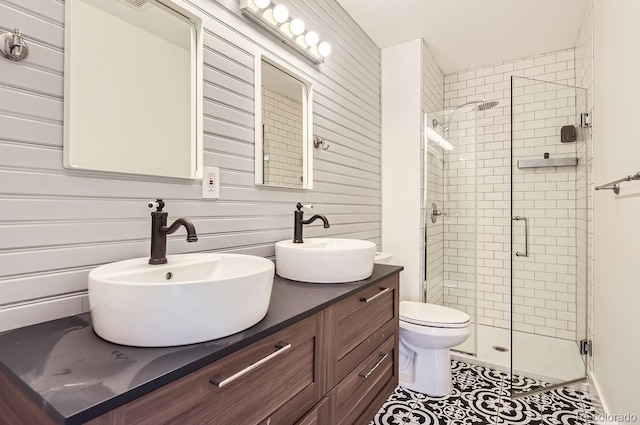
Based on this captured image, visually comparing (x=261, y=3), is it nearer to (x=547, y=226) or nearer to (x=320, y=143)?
(x=320, y=143)

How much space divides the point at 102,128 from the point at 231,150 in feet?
1.69

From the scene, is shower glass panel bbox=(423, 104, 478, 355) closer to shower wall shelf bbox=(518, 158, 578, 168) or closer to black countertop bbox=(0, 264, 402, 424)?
shower wall shelf bbox=(518, 158, 578, 168)

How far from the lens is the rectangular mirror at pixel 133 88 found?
39.1 inches

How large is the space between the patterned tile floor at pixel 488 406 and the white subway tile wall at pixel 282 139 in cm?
144

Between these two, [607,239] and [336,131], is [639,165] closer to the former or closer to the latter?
[607,239]

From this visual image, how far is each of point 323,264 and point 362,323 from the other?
1.02 ft

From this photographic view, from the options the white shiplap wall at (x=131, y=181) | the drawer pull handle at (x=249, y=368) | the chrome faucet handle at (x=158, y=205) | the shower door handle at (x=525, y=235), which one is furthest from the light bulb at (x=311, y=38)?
the shower door handle at (x=525, y=235)

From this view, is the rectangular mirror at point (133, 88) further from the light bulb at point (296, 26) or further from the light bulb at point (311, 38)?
the light bulb at point (311, 38)

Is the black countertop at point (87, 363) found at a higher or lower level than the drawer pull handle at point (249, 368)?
higher


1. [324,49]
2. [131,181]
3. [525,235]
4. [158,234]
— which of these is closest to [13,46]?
[131,181]

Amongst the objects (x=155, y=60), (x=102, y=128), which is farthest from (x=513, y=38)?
(x=102, y=128)

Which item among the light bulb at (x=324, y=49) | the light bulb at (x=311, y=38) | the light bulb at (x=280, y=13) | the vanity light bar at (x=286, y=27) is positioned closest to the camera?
the vanity light bar at (x=286, y=27)

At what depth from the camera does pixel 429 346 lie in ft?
6.86

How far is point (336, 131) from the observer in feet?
7.38
